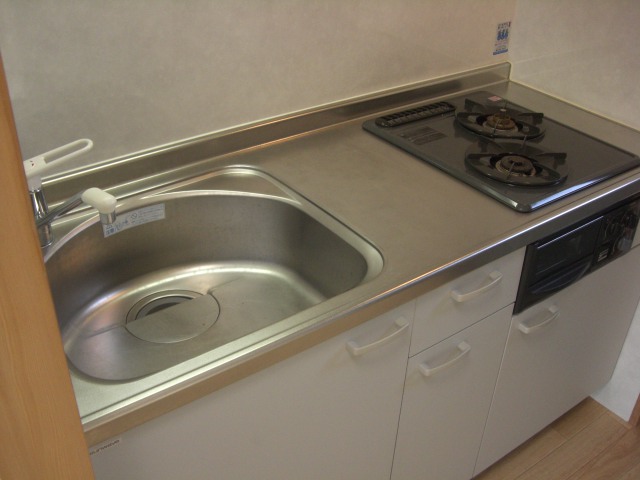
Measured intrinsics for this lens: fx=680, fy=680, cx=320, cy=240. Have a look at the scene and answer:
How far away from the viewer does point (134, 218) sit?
1.39 metres

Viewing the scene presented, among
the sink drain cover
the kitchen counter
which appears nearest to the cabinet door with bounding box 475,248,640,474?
the kitchen counter

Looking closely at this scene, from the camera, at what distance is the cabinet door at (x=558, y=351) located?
61.9 inches

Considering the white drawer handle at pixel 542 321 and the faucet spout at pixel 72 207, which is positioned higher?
the faucet spout at pixel 72 207

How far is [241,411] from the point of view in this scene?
41.9 inches

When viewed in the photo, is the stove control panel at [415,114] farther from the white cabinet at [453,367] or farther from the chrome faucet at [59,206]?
the chrome faucet at [59,206]

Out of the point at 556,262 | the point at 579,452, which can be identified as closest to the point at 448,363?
the point at 556,262

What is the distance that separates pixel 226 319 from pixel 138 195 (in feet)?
1.05

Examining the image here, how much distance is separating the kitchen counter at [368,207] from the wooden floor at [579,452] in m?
0.87

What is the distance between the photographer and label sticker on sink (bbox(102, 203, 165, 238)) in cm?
136

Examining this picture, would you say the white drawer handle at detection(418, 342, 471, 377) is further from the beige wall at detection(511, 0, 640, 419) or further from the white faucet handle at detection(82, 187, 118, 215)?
the beige wall at detection(511, 0, 640, 419)

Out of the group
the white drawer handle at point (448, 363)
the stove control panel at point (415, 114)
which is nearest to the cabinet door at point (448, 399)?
the white drawer handle at point (448, 363)

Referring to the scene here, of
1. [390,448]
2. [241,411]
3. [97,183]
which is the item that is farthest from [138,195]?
[390,448]

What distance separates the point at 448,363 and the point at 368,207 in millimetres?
348

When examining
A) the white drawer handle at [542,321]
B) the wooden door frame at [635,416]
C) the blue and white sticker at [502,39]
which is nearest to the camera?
the white drawer handle at [542,321]
